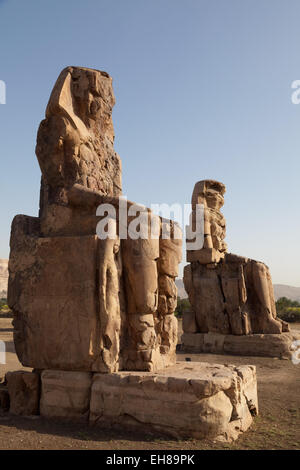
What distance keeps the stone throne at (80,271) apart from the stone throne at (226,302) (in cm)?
410

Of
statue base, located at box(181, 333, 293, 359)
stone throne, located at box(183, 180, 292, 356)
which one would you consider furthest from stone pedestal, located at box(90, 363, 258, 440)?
stone throne, located at box(183, 180, 292, 356)

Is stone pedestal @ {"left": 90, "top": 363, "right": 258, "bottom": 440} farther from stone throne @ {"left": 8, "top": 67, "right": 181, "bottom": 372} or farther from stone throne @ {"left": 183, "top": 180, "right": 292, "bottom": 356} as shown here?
stone throne @ {"left": 183, "top": 180, "right": 292, "bottom": 356}

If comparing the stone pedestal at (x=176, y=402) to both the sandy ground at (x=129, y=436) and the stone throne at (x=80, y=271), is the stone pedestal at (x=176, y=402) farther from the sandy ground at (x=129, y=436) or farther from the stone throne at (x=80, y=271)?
the stone throne at (x=80, y=271)

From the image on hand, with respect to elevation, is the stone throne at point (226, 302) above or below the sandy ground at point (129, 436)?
above

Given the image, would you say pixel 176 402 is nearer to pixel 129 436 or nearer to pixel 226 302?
pixel 129 436

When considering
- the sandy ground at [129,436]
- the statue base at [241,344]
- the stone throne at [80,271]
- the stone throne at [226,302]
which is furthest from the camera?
the stone throne at [226,302]

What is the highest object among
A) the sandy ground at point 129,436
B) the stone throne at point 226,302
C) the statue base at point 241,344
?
the stone throne at point 226,302

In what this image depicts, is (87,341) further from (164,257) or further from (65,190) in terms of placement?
(65,190)

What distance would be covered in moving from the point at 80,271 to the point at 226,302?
5352mm

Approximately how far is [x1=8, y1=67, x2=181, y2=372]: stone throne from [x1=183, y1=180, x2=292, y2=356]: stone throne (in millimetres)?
4100

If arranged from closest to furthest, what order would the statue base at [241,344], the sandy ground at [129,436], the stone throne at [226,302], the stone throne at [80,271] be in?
the sandy ground at [129,436] < the stone throne at [80,271] < the statue base at [241,344] < the stone throne at [226,302]

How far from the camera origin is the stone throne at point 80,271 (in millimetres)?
3861

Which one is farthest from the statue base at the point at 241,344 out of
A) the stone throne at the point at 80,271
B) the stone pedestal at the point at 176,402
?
the stone pedestal at the point at 176,402

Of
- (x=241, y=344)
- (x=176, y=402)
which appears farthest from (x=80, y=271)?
(x=241, y=344)
